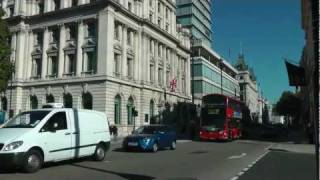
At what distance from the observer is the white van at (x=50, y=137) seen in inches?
560

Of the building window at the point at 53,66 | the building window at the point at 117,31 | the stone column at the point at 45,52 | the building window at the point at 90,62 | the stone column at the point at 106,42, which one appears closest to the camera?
the stone column at the point at 106,42

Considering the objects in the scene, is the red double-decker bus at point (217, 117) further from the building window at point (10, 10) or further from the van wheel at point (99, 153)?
the building window at point (10, 10)

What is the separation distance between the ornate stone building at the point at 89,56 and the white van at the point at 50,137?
34.5 metres

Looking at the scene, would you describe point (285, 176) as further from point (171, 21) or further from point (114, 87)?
point (171, 21)

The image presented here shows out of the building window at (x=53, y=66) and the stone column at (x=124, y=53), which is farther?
the building window at (x=53, y=66)

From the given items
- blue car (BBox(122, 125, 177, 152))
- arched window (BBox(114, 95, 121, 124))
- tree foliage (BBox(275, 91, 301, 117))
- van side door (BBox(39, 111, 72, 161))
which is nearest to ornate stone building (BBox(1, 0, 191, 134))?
arched window (BBox(114, 95, 121, 124))

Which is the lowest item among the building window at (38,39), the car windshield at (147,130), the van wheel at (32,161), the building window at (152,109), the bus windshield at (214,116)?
the van wheel at (32,161)

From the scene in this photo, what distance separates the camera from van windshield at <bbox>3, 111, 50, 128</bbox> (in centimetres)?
1533

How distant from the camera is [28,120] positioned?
1575 cm

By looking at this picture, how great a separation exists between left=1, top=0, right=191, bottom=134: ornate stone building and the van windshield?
120 feet

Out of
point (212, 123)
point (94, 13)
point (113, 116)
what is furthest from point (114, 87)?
point (212, 123)

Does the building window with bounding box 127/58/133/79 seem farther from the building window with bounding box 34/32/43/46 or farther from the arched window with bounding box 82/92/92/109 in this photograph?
the building window with bounding box 34/32/43/46

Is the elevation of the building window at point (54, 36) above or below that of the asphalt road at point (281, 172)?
above

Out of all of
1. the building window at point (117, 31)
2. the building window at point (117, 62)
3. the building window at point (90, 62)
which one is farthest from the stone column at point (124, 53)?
the building window at point (90, 62)
